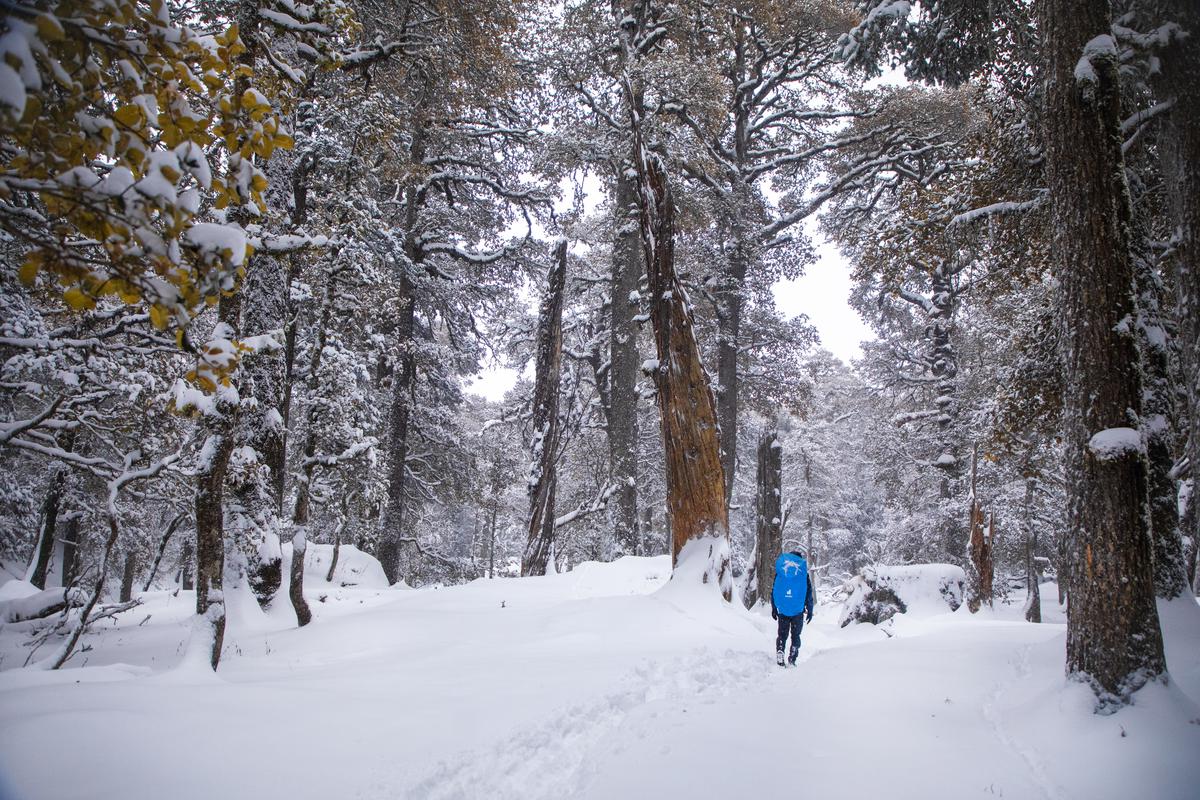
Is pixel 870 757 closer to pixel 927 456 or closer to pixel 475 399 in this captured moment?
pixel 927 456

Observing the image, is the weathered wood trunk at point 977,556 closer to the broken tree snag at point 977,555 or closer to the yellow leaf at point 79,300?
the broken tree snag at point 977,555

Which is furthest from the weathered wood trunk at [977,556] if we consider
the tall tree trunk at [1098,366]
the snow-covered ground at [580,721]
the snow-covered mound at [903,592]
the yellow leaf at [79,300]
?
the yellow leaf at [79,300]

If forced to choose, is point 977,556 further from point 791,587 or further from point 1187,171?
point 1187,171

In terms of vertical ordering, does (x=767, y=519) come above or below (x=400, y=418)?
below

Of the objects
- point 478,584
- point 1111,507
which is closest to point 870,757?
point 1111,507

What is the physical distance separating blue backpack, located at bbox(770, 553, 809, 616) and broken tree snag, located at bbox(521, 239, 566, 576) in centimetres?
569

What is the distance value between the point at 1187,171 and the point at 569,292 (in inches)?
501

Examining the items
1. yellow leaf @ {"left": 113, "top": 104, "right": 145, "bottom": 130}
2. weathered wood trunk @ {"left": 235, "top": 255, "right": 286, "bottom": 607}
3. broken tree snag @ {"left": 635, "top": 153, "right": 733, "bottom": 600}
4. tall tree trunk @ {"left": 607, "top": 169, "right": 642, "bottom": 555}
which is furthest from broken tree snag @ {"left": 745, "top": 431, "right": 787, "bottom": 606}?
yellow leaf @ {"left": 113, "top": 104, "right": 145, "bottom": 130}

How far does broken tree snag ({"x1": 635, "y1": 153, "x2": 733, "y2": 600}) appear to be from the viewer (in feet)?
28.5

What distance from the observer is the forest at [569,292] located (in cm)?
227

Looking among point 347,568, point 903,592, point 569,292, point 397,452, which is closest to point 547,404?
point 397,452

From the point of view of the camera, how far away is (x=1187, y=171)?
205 inches

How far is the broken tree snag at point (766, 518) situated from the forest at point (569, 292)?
11cm

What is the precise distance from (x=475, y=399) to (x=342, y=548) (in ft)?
76.3
